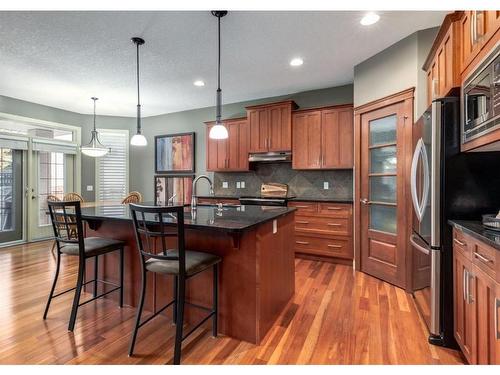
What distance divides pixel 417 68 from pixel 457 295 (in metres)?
2.30

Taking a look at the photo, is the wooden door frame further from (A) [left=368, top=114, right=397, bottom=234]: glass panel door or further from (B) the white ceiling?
(B) the white ceiling

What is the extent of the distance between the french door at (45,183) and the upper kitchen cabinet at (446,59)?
21.4 ft

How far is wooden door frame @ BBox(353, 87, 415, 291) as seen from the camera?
9.52ft

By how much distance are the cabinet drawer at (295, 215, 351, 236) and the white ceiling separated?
7.02ft

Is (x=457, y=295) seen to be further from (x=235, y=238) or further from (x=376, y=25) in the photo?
(x=376, y=25)

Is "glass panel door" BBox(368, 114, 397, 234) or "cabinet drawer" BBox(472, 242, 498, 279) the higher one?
"glass panel door" BBox(368, 114, 397, 234)

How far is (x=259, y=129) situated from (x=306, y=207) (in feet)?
5.27

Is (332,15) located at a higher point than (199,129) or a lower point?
higher

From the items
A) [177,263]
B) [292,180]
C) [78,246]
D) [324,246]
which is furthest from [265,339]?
[292,180]

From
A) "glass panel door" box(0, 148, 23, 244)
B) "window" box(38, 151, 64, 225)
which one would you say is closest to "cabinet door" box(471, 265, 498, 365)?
"window" box(38, 151, 64, 225)

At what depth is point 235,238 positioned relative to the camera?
1960 mm

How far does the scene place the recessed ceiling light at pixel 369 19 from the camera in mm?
2539

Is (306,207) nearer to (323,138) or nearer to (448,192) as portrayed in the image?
(323,138)
